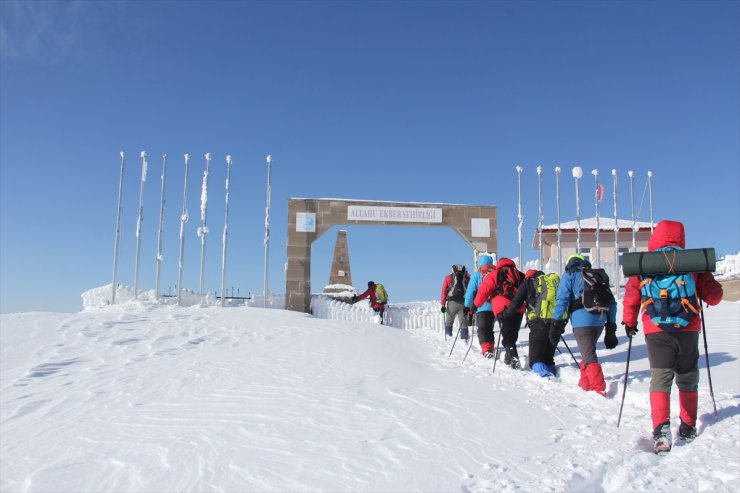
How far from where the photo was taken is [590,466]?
3.13m

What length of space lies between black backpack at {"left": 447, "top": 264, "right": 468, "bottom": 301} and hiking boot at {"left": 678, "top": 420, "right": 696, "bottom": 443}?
7.53 meters

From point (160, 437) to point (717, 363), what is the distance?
7353 millimetres

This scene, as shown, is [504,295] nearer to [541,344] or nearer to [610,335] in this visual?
[541,344]

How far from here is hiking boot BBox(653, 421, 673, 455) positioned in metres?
3.57

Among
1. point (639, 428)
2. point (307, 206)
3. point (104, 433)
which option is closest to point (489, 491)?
point (639, 428)

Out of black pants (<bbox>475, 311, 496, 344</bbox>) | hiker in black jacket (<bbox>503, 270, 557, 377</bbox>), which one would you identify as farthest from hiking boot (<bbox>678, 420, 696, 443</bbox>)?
black pants (<bbox>475, 311, 496, 344</bbox>)

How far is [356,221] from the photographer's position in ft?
66.3

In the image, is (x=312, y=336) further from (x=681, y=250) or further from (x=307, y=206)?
(x=307, y=206)

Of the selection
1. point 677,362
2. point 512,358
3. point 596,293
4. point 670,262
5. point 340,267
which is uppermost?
point 340,267

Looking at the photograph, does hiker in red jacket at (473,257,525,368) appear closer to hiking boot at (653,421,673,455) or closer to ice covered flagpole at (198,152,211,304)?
hiking boot at (653,421,673,455)

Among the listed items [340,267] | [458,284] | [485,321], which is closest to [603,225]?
[340,267]

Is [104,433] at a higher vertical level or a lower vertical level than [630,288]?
lower

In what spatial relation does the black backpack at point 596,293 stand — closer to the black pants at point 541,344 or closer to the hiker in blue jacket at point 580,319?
the hiker in blue jacket at point 580,319

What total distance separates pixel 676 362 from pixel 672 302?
49cm
